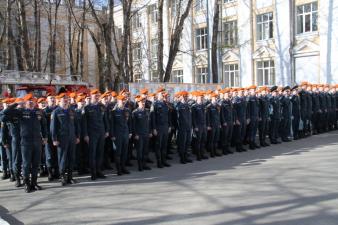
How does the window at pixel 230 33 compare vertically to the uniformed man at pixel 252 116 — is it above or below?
above

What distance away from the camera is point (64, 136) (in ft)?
30.2

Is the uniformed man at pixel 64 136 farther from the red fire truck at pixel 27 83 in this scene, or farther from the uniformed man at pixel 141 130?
the red fire truck at pixel 27 83

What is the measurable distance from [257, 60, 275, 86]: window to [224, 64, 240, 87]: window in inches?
88.3

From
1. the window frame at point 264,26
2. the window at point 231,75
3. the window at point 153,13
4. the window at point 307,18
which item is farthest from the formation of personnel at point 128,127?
the window at point 153,13

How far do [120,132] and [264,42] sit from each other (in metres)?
21.7

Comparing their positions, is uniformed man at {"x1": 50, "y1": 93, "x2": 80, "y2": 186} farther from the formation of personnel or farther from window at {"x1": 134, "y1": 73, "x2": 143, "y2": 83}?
window at {"x1": 134, "y1": 73, "x2": 143, "y2": 83}

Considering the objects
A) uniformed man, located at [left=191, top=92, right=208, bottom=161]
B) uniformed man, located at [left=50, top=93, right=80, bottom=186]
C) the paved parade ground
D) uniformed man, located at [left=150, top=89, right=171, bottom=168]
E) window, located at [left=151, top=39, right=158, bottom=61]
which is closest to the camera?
the paved parade ground

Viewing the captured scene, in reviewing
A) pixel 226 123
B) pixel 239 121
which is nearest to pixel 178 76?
pixel 239 121

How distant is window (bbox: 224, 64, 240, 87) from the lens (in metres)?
32.2

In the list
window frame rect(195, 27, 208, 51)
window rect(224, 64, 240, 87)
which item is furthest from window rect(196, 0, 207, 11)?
window rect(224, 64, 240, 87)

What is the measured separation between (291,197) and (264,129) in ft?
23.7

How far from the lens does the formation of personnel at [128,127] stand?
9209 mm

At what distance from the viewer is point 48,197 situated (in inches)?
320

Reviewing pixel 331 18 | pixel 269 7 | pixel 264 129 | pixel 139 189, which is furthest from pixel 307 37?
pixel 139 189
